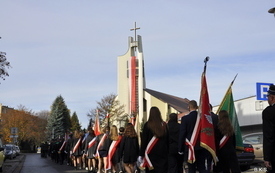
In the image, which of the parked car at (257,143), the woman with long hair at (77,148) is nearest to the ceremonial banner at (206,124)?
the parked car at (257,143)

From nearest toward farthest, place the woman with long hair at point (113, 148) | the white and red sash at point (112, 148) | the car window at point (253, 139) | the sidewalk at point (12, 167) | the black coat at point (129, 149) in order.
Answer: the black coat at point (129, 149), the woman with long hair at point (113, 148), the white and red sash at point (112, 148), the car window at point (253, 139), the sidewalk at point (12, 167)

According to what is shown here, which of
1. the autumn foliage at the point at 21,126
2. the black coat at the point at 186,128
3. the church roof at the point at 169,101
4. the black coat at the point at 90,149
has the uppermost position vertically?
the church roof at the point at 169,101

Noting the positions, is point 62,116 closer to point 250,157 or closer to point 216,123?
point 250,157

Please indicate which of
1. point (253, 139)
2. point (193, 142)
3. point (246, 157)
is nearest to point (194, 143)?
point (193, 142)

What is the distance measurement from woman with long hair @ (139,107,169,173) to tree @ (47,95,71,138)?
284 ft

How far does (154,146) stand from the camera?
27.5 ft

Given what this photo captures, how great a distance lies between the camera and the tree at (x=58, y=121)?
94.8 m

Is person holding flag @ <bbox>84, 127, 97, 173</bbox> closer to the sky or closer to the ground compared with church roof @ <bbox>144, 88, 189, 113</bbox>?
closer to the ground

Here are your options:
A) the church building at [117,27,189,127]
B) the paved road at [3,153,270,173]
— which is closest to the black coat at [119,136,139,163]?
the paved road at [3,153,270,173]

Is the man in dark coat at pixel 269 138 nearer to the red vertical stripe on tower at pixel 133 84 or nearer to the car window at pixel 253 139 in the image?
the car window at pixel 253 139

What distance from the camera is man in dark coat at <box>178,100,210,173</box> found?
8.46m

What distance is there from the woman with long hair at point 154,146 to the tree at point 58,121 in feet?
284

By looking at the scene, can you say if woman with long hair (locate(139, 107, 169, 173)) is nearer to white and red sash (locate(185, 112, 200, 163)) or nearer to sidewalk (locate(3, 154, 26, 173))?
white and red sash (locate(185, 112, 200, 163))

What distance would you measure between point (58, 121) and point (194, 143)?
A: 89564 millimetres
